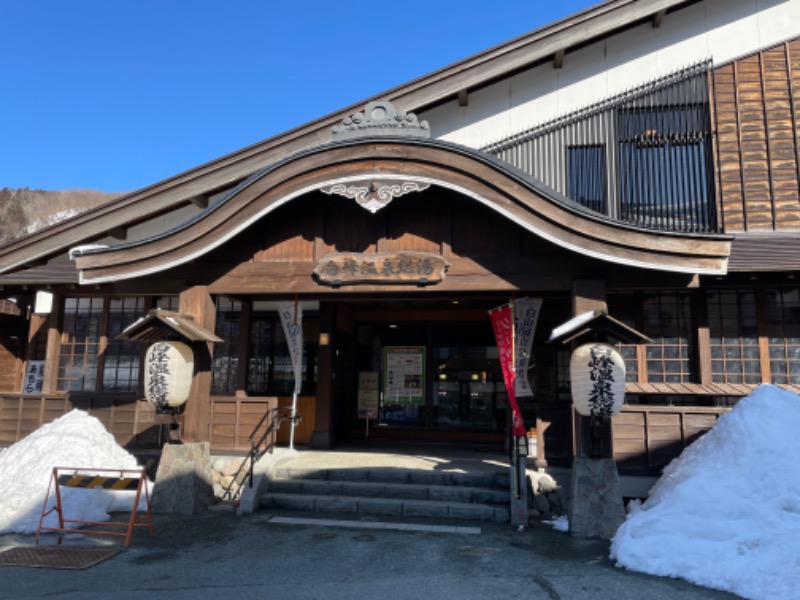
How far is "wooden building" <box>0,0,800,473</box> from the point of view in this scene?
886cm

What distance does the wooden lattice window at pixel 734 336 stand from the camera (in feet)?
33.7

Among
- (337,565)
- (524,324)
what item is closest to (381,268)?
(524,324)

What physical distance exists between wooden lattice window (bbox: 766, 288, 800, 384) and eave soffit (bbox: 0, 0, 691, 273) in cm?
645

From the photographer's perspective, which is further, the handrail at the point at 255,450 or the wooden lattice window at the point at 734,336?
the wooden lattice window at the point at 734,336

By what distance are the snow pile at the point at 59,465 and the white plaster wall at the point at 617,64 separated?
30.6 feet

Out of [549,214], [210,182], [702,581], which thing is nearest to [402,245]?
[549,214]

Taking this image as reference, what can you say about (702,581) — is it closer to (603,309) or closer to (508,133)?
(603,309)

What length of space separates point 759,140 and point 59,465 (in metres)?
14.0

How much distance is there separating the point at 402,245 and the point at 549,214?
95.3 inches

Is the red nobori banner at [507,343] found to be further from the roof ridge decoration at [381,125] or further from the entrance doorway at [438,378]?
the entrance doorway at [438,378]

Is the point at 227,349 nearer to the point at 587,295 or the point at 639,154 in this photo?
the point at 587,295

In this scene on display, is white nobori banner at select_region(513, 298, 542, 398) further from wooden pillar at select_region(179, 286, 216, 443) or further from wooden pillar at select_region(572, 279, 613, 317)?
wooden pillar at select_region(179, 286, 216, 443)

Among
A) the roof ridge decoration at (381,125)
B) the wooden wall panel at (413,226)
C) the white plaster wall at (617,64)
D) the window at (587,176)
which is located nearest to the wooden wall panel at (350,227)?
the wooden wall panel at (413,226)

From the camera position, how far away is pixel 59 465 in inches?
360
